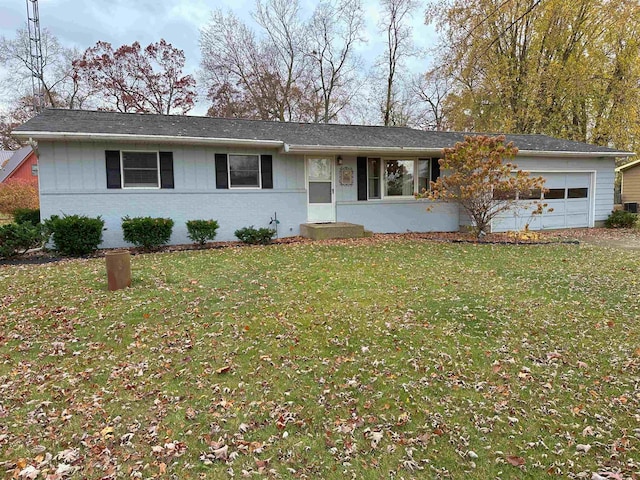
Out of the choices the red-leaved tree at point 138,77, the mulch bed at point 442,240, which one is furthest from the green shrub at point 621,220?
the red-leaved tree at point 138,77

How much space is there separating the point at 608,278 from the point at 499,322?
3.34 meters

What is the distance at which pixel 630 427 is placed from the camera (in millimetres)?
2584

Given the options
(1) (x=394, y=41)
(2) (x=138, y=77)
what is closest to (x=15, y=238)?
(2) (x=138, y=77)

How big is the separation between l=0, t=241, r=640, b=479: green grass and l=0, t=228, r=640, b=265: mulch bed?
8.64ft

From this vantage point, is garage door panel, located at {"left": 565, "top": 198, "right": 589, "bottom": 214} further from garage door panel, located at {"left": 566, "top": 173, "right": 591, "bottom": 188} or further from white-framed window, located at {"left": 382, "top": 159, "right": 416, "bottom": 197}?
white-framed window, located at {"left": 382, "top": 159, "right": 416, "bottom": 197}

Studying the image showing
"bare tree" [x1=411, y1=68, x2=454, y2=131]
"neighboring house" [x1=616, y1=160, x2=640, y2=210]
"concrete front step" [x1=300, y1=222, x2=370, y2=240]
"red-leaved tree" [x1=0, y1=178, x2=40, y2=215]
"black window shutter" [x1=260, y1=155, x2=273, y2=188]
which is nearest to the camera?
"concrete front step" [x1=300, y1=222, x2=370, y2=240]

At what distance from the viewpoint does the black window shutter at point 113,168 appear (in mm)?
9711

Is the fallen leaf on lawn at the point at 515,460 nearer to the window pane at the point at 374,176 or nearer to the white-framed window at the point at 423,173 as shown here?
the window pane at the point at 374,176

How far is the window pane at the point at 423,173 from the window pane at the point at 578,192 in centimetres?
536

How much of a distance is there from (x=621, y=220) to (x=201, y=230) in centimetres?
1426

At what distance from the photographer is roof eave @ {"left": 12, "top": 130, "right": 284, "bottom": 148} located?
28.4 ft

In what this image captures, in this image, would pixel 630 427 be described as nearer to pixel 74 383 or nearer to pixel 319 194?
pixel 74 383

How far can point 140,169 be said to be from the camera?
10.1 m

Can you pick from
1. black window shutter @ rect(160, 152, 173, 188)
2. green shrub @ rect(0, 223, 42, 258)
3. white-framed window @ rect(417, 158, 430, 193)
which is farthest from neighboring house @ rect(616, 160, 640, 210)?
green shrub @ rect(0, 223, 42, 258)
